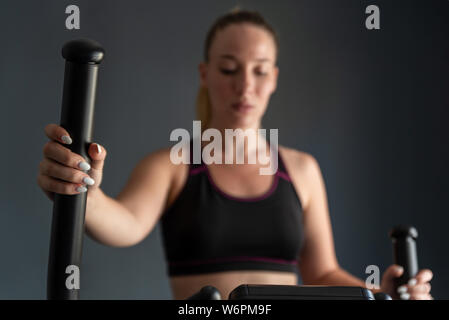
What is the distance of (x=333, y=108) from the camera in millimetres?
1371

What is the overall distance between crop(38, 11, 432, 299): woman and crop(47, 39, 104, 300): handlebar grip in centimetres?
27

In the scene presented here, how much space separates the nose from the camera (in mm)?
941

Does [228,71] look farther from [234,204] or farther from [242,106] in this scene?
[234,204]

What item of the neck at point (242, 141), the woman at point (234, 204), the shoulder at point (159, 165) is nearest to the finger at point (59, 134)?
the woman at point (234, 204)

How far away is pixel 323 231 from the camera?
1.03 m

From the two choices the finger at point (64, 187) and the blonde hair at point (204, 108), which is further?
the blonde hair at point (204, 108)

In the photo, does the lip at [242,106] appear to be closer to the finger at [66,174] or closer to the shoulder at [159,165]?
the shoulder at [159,165]

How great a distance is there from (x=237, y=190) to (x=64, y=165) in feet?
1.63

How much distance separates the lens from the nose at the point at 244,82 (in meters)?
0.94

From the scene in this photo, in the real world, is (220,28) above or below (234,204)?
above

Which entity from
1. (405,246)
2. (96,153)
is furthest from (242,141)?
(96,153)

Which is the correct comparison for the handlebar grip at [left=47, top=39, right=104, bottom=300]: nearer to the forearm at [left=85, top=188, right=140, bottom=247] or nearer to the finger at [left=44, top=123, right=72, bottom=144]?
the finger at [left=44, top=123, right=72, bottom=144]

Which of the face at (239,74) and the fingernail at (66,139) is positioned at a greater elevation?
the face at (239,74)

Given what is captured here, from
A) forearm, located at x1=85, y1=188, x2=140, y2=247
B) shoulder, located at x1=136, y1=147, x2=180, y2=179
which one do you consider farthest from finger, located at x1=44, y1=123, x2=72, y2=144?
shoulder, located at x1=136, y1=147, x2=180, y2=179
